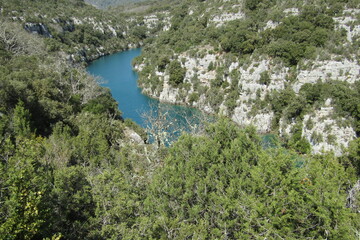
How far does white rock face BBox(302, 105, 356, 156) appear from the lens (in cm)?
3666

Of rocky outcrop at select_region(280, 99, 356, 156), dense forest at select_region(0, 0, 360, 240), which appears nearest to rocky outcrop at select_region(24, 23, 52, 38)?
dense forest at select_region(0, 0, 360, 240)

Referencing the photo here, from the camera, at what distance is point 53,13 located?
106 metres

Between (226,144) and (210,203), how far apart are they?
4027 mm

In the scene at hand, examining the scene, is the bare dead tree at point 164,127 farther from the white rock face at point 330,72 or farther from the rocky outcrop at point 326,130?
the white rock face at point 330,72

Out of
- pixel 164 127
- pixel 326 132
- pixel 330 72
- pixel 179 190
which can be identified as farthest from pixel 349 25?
pixel 179 190

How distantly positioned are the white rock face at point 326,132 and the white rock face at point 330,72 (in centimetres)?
708

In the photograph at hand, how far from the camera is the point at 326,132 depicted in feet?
124

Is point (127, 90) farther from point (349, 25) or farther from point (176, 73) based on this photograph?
point (349, 25)

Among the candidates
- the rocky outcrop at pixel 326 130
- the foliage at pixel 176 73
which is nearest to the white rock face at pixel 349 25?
the rocky outcrop at pixel 326 130

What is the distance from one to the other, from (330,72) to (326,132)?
1174 centimetres

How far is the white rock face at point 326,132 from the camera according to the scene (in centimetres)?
3666

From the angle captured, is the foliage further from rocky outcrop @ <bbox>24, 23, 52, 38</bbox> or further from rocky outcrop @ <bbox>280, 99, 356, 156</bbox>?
rocky outcrop @ <bbox>24, 23, 52, 38</bbox>

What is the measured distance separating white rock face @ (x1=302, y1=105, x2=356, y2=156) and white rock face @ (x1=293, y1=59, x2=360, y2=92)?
7080 millimetres

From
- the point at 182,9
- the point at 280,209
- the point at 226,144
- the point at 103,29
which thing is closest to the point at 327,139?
the point at 226,144
